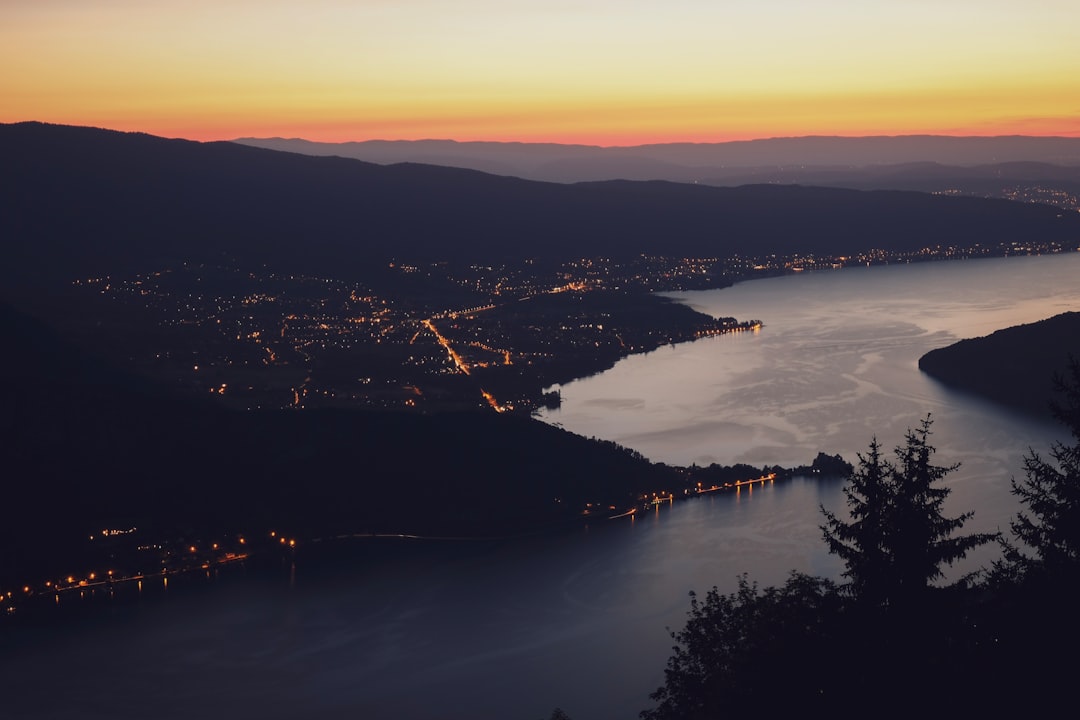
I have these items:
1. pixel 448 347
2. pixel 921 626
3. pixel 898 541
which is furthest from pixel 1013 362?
pixel 921 626

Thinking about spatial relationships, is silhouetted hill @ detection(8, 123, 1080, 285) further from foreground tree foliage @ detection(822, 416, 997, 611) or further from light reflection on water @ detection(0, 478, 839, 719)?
foreground tree foliage @ detection(822, 416, 997, 611)

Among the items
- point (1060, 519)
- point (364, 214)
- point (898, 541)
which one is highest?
point (1060, 519)

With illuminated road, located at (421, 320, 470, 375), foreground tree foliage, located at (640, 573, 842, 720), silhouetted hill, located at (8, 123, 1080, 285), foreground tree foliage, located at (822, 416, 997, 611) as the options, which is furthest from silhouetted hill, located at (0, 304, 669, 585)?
silhouetted hill, located at (8, 123, 1080, 285)

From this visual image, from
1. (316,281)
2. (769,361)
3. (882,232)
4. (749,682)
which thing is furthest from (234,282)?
(749,682)

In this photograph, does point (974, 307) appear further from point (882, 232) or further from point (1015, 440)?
point (882, 232)

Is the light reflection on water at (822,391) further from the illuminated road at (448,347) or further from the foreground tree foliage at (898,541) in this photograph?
the foreground tree foliage at (898,541)

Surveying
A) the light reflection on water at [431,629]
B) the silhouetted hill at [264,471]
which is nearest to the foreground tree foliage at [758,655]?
the light reflection on water at [431,629]

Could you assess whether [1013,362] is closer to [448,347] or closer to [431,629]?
[448,347]
